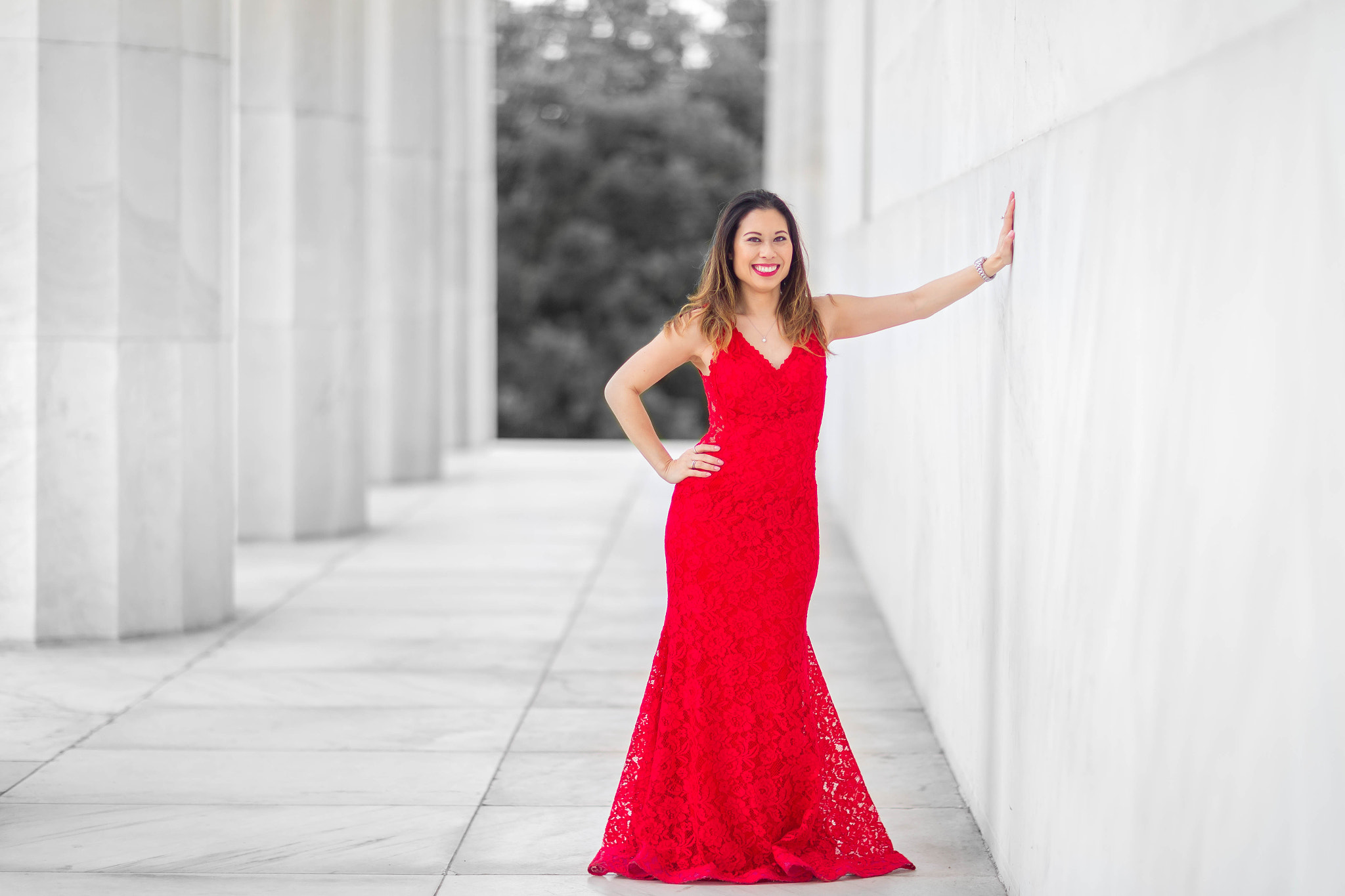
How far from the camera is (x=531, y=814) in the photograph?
5828 mm

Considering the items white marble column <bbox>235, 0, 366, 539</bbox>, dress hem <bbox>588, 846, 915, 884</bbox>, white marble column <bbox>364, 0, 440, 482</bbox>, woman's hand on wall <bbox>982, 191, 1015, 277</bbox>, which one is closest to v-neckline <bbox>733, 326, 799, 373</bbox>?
woman's hand on wall <bbox>982, 191, 1015, 277</bbox>

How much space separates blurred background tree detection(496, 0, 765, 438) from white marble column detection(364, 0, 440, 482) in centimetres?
1984

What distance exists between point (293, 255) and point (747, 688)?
8851 mm

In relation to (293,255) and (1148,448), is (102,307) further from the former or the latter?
(1148,448)

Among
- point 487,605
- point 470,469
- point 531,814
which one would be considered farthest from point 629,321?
point 531,814

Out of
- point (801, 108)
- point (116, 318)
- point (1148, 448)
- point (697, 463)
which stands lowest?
point (697, 463)

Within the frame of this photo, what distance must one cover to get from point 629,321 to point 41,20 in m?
30.1

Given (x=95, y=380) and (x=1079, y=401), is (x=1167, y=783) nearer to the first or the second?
(x=1079, y=401)

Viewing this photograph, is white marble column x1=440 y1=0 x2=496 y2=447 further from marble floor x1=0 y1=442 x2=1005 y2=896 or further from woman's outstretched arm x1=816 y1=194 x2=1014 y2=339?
woman's outstretched arm x1=816 y1=194 x2=1014 y2=339

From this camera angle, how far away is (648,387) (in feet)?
17.2

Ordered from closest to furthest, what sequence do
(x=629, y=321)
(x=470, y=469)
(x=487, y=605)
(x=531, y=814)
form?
1. (x=531, y=814)
2. (x=487, y=605)
3. (x=470, y=469)
4. (x=629, y=321)

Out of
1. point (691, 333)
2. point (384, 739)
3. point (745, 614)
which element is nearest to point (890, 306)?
point (691, 333)

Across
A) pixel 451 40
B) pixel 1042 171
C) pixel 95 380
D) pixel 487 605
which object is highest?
pixel 451 40

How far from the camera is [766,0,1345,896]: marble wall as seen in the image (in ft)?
8.59
